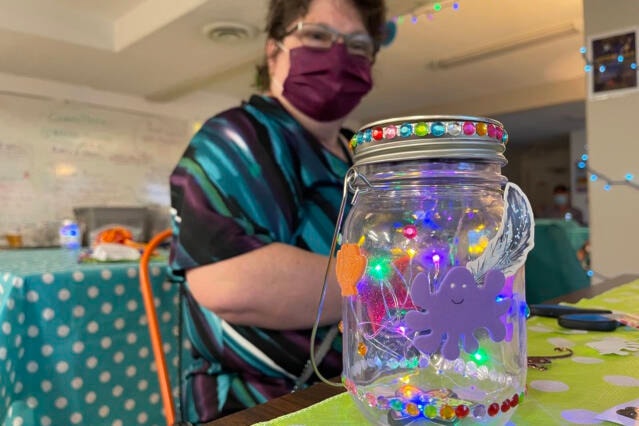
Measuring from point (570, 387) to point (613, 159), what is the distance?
1.77 m

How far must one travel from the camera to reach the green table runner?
34 centimetres

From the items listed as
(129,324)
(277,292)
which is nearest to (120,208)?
(129,324)

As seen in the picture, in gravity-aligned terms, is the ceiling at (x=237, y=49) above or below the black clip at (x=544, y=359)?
above

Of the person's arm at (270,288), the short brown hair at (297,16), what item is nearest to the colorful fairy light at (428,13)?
the short brown hair at (297,16)

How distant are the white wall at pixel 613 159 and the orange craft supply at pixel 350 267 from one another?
1.87 metres

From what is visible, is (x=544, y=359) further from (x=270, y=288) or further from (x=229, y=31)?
(x=229, y=31)

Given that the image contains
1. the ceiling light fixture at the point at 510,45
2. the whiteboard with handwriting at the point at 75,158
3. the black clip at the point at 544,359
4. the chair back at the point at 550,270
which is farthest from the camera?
the whiteboard with handwriting at the point at 75,158

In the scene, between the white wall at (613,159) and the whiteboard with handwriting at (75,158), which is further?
the whiteboard with handwriting at (75,158)

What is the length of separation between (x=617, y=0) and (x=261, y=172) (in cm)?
185

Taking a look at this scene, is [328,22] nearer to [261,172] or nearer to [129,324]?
[261,172]

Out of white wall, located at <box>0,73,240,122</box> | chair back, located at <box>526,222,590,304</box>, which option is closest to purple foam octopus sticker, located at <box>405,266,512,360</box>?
chair back, located at <box>526,222,590,304</box>

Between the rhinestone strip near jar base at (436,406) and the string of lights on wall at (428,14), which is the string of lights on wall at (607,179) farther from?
the rhinestone strip near jar base at (436,406)

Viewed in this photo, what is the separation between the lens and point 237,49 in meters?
3.49

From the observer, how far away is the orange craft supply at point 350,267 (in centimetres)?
33
